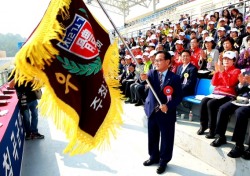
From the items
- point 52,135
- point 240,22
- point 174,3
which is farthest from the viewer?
point 174,3

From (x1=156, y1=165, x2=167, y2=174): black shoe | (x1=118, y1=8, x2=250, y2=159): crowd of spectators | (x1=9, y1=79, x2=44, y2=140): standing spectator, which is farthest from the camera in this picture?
(x1=9, y1=79, x2=44, y2=140): standing spectator

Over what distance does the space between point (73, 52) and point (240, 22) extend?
581cm

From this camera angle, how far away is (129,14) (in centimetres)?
3681

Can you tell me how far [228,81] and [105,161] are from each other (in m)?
2.10

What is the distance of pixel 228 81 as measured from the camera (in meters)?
3.52

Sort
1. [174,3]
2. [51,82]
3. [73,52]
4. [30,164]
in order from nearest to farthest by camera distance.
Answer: [51,82] → [73,52] → [30,164] → [174,3]

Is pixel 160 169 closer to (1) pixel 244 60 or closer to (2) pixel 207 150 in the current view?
(2) pixel 207 150

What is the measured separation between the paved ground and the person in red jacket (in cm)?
53

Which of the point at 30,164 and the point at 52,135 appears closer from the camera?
the point at 30,164

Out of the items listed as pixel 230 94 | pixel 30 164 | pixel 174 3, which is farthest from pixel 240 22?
pixel 174 3

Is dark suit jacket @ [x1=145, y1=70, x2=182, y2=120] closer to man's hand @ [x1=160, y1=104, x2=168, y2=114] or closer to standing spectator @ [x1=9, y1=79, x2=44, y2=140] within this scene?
man's hand @ [x1=160, y1=104, x2=168, y2=114]

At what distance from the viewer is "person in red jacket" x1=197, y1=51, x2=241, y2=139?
3.41 m

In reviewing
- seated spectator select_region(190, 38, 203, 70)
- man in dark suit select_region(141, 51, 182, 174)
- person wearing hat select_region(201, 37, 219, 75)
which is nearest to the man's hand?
man in dark suit select_region(141, 51, 182, 174)

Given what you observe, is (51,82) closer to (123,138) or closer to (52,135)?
(123,138)
